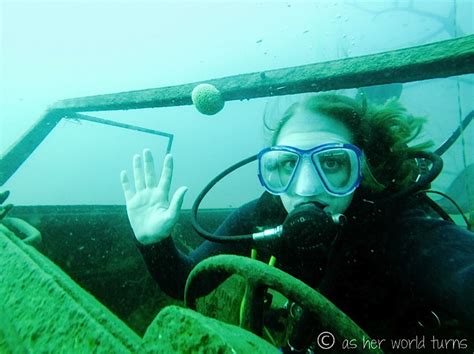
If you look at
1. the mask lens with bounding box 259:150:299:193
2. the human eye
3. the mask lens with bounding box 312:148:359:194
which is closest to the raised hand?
the mask lens with bounding box 259:150:299:193

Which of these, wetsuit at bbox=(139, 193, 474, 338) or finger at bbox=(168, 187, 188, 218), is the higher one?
finger at bbox=(168, 187, 188, 218)

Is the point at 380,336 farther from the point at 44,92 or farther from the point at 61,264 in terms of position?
the point at 44,92

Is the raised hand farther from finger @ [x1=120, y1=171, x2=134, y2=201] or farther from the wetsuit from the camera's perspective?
the wetsuit

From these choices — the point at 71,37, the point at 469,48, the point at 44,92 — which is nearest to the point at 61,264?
the point at 469,48

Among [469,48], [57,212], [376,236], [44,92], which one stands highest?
[469,48]

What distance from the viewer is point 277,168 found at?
2258 millimetres

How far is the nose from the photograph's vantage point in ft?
6.52

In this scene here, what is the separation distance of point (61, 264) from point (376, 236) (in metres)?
3.36

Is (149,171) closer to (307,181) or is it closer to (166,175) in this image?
(166,175)

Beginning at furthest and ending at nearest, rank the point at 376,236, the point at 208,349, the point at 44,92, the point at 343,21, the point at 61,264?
1. the point at 44,92
2. the point at 343,21
3. the point at 61,264
4. the point at 376,236
5. the point at 208,349

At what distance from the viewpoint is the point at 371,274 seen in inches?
76.1

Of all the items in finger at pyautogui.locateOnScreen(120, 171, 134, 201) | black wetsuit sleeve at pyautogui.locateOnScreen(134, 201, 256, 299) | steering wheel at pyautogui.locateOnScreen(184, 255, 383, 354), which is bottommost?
black wetsuit sleeve at pyautogui.locateOnScreen(134, 201, 256, 299)

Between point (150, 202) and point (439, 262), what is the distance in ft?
5.70

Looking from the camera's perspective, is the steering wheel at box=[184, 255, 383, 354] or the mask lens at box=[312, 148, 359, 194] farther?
the mask lens at box=[312, 148, 359, 194]
